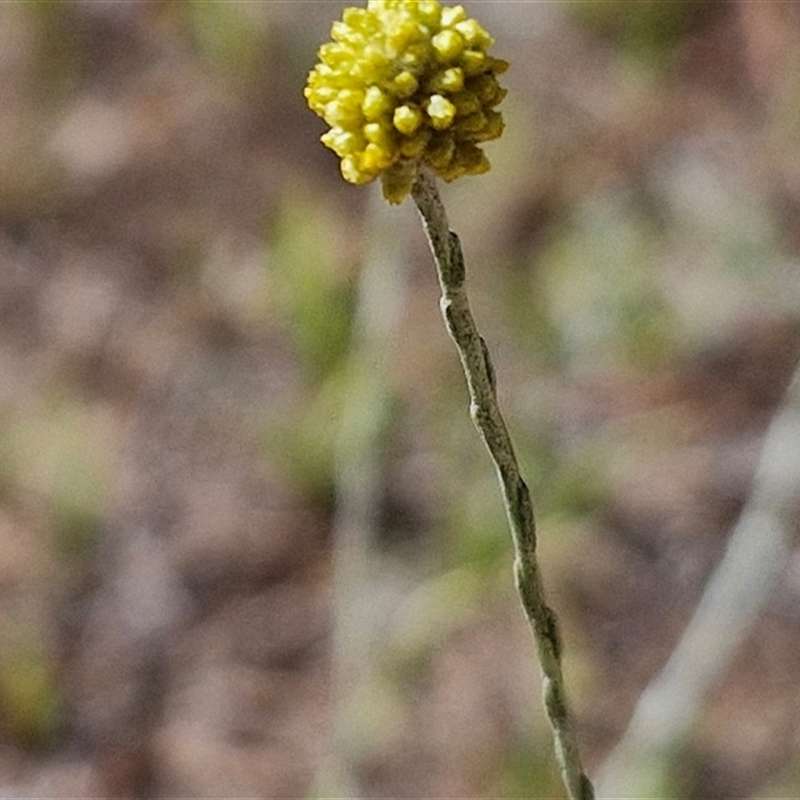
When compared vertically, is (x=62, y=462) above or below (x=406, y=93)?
above

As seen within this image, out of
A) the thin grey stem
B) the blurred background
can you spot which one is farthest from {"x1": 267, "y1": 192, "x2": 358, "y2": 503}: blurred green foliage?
the thin grey stem

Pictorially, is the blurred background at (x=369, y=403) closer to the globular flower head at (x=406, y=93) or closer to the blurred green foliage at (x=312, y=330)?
the blurred green foliage at (x=312, y=330)

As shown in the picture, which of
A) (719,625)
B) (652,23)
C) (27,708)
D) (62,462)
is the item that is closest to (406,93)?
(719,625)

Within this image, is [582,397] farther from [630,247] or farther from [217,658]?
[217,658]

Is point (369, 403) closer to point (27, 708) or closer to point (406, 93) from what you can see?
point (27, 708)

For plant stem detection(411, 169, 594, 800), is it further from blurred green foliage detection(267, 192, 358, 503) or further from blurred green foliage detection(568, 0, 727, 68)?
blurred green foliage detection(568, 0, 727, 68)
